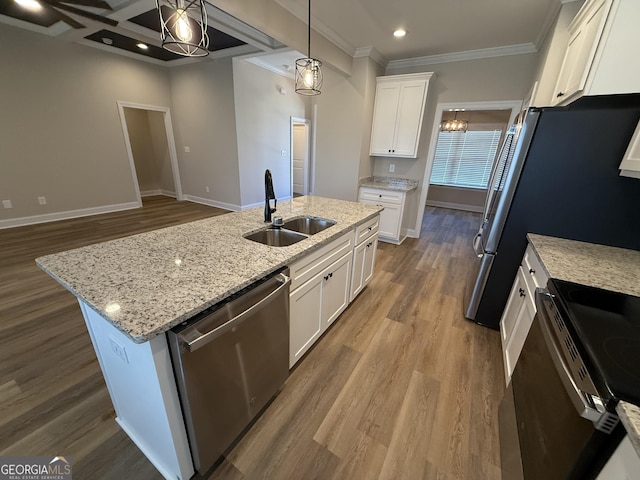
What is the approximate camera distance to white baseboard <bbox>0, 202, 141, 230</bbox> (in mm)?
3875

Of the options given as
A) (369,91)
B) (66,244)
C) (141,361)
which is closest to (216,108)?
(369,91)

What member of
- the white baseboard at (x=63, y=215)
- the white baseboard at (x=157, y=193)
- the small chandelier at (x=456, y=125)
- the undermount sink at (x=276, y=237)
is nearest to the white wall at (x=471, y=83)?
the small chandelier at (x=456, y=125)

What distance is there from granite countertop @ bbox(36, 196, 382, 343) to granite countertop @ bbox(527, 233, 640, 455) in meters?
1.26

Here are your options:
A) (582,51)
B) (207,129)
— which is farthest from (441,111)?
(207,129)

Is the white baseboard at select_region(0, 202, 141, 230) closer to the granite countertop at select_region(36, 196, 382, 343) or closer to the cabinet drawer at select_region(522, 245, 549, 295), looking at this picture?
the granite countertop at select_region(36, 196, 382, 343)

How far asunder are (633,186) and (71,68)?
22.8 feet

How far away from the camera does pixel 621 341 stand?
841 millimetres

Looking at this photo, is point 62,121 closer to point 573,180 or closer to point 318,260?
point 318,260

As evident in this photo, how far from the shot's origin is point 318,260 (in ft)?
5.35

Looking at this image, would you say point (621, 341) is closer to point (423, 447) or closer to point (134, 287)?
point (423, 447)

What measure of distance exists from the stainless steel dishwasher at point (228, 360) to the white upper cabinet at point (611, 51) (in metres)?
2.03

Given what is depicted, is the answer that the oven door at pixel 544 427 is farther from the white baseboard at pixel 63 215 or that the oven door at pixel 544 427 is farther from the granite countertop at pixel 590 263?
the white baseboard at pixel 63 215

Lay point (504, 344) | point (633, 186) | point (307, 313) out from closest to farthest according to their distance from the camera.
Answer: point (633, 186) < point (307, 313) < point (504, 344)

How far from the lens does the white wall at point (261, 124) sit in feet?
15.7
